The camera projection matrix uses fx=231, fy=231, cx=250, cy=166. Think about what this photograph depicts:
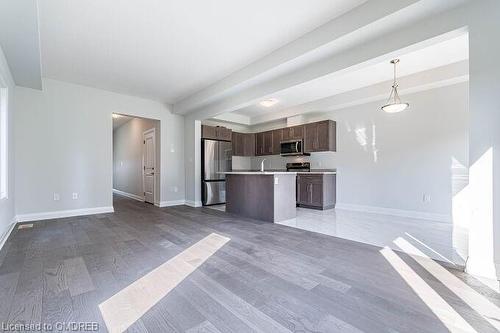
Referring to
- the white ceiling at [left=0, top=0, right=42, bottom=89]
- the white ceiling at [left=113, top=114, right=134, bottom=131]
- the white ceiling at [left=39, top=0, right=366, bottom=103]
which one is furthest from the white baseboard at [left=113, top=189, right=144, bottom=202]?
the white ceiling at [left=0, top=0, right=42, bottom=89]

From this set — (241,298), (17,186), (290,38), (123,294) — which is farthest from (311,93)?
(17,186)

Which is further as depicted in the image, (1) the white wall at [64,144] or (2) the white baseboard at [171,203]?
(2) the white baseboard at [171,203]

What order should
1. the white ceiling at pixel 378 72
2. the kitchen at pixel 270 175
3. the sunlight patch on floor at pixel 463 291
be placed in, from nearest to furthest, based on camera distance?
the sunlight patch on floor at pixel 463 291 < the white ceiling at pixel 378 72 < the kitchen at pixel 270 175

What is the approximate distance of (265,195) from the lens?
4.38 metres

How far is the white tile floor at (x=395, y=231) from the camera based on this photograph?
9.09ft

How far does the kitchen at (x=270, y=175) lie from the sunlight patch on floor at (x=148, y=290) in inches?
72.8

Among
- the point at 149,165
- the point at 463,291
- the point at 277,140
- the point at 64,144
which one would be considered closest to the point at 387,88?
the point at 277,140

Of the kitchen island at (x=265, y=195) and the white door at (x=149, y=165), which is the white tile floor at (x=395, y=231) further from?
the white door at (x=149, y=165)

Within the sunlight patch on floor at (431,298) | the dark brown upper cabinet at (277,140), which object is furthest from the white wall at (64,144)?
the sunlight patch on floor at (431,298)

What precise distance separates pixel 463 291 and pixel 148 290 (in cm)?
249

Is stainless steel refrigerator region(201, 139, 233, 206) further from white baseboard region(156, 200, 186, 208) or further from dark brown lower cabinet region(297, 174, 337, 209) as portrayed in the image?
dark brown lower cabinet region(297, 174, 337, 209)

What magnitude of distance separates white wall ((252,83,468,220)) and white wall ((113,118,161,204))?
458 centimetres

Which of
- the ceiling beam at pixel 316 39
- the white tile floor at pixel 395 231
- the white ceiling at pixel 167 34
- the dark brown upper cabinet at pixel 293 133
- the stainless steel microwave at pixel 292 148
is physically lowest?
the white tile floor at pixel 395 231

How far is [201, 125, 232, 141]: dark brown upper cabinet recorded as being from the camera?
6371 mm
